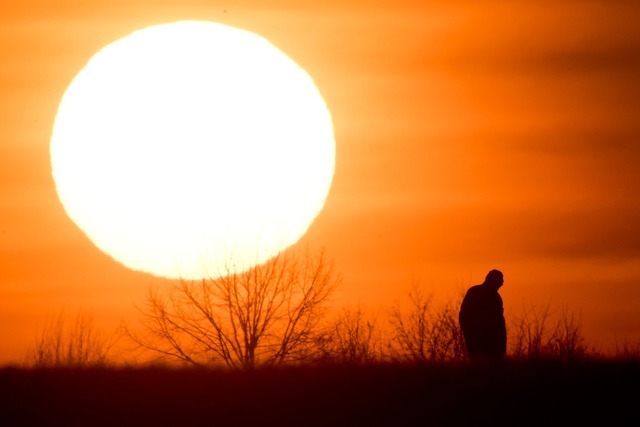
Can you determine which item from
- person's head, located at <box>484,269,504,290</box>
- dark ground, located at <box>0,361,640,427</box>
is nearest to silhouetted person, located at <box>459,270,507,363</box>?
person's head, located at <box>484,269,504,290</box>

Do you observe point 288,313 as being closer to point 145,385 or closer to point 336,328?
point 336,328

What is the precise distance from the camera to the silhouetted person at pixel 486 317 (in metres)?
21.4

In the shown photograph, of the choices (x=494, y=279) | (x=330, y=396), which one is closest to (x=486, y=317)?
(x=494, y=279)

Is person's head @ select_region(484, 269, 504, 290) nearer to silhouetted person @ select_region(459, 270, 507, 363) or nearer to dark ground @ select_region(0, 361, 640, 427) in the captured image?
silhouetted person @ select_region(459, 270, 507, 363)

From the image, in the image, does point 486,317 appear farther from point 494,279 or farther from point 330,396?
point 330,396

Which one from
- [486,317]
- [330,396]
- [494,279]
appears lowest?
[330,396]

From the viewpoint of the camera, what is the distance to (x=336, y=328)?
135 ft

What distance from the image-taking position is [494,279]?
841 inches

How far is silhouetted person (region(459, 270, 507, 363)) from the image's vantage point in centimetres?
2141

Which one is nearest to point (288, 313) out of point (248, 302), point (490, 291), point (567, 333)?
point (248, 302)

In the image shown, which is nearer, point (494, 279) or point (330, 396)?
point (330, 396)

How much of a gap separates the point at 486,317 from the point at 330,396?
3124 millimetres

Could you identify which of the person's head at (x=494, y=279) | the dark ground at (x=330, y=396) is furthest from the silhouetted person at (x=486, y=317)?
the dark ground at (x=330, y=396)

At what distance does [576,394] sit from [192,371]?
249 inches
